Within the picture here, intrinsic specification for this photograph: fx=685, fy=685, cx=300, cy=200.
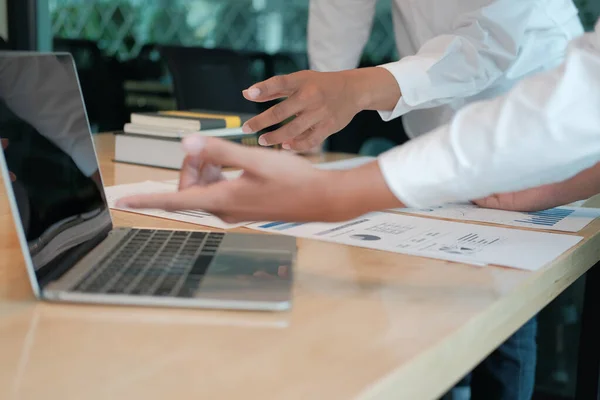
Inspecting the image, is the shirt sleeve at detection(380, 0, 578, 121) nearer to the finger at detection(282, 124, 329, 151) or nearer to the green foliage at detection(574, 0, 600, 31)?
the finger at detection(282, 124, 329, 151)

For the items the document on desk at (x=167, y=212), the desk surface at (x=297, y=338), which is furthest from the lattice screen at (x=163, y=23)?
the desk surface at (x=297, y=338)

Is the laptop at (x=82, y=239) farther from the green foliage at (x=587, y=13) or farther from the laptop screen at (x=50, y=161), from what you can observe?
the green foliage at (x=587, y=13)

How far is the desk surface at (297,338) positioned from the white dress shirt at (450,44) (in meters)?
0.64

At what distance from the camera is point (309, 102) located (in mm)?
1058

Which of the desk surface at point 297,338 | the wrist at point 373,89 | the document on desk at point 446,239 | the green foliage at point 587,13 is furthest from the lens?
the green foliage at point 587,13

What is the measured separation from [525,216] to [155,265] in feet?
2.02

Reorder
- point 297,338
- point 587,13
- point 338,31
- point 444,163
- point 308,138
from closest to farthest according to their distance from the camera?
point 297,338 < point 444,163 < point 308,138 < point 338,31 < point 587,13

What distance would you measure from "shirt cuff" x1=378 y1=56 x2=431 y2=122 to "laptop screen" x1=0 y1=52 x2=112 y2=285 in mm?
633

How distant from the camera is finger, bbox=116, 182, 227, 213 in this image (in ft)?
1.97

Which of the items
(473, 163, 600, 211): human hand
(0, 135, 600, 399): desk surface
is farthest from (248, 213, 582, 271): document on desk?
(473, 163, 600, 211): human hand

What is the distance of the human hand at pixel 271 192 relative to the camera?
1.98 ft

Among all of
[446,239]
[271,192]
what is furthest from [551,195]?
[271,192]

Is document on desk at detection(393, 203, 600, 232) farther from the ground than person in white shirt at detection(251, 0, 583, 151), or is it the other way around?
person in white shirt at detection(251, 0, 583, 151)

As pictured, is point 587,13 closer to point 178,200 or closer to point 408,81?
point 408,81
